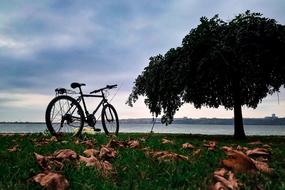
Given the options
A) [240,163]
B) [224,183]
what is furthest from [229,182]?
[240,163]


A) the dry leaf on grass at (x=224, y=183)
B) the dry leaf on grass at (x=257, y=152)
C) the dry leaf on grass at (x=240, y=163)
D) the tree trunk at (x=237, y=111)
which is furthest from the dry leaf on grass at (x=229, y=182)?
the tree trunk at (x=237, y=111)

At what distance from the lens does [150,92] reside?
117 feet

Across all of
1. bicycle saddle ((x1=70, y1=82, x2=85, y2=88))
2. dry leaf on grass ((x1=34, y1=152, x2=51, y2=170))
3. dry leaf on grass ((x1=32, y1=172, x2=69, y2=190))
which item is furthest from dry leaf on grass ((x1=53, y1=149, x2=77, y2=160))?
bicycle saddle ((x1=70, y1=82, x2=85, y2=88))

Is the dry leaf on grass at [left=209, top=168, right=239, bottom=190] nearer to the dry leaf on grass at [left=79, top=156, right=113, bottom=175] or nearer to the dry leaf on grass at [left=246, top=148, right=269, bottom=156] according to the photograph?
the dry leaf on grass at [left=79, top=156, right=113, bottom=175]

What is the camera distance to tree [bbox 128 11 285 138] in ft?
88.2

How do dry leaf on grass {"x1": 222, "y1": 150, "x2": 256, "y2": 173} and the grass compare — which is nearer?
the grass

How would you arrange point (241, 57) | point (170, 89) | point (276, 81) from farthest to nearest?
point (170, 89) < point (276, 81) < point (241, 57)

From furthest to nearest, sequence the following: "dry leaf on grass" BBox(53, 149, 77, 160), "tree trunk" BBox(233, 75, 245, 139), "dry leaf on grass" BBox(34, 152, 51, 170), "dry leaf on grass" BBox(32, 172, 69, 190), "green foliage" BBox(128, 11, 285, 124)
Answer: "tree trunk" BBox(233, 75, 245, 139), "green foliage" BBox(128, 11, 285, 124), "dry leaf on grass" BBox(53, 149, 77, 160), "dry leaf on grass" BBox(34, 152, 51, 170), "dry leaf on grass" BBox(32, 172, 69, 190)

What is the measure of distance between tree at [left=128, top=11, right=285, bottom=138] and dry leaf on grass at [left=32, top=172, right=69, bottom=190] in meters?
22.6

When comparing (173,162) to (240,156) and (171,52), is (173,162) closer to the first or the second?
(240,156)

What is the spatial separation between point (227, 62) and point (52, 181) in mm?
23299

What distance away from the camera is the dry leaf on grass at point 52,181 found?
371 centimetres

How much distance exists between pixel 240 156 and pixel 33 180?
2.35m

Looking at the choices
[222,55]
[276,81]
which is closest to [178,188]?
[222,55]
